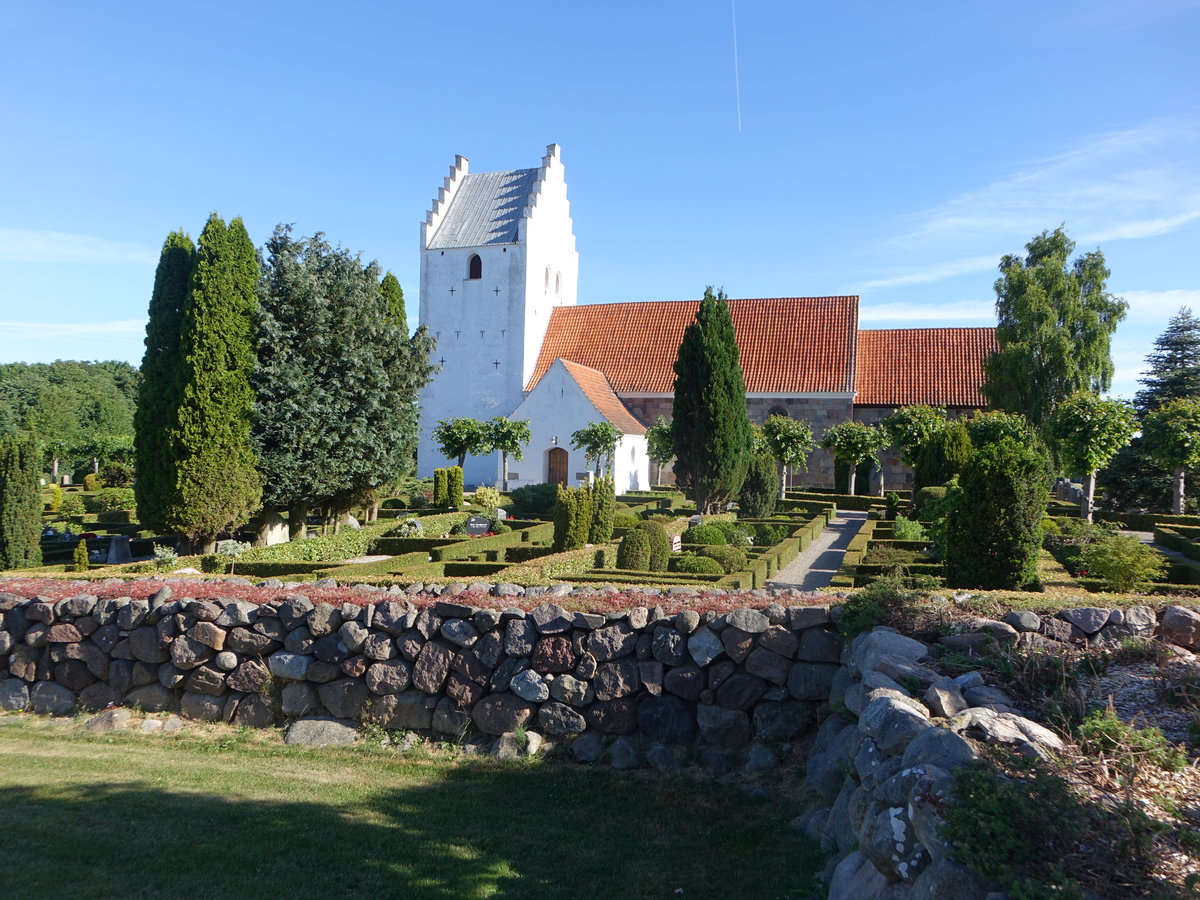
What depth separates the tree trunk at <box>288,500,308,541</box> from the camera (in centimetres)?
1545

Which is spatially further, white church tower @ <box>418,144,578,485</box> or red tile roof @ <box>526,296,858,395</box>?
white church tower @ <box>418,144,578,485</box>

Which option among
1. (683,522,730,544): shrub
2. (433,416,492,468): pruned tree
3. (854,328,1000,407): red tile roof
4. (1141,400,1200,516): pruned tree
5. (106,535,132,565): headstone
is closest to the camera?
(683,522,730,544): shrub

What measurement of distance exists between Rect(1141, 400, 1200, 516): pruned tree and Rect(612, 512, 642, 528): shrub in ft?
41.7

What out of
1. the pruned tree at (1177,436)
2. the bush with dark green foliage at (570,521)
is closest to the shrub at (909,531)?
the bush with dark green foliage at (570,521)

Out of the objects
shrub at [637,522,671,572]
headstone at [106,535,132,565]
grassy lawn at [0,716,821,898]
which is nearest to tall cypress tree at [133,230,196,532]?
headstone at [106,535,132,565]

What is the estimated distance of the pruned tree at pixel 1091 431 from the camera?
18266 mm

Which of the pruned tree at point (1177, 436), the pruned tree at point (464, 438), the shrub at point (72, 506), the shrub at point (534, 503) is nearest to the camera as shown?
the pruned tree at point (1177, 436)

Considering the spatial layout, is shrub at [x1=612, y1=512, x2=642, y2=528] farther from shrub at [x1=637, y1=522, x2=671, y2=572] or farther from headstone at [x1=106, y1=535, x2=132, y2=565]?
headstone at [x1=106, y1=535, x2=132, y2=565]

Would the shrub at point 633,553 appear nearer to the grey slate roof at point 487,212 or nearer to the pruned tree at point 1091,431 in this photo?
the pruned tree at point 1091,431

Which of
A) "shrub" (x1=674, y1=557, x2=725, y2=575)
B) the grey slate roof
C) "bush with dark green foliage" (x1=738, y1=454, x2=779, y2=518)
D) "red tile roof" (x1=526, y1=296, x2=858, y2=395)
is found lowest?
"shrub" (x1=674, y1=557, x2=725, y2=575)

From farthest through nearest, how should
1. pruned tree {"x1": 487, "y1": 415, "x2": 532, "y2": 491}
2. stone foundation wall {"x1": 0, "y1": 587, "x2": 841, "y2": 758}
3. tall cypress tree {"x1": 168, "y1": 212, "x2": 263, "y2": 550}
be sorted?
pruned tree {"x1": 487, "y1": 415, "x2": 532, "y2": 491}
tall cypress tree {"x1": 168, "y1": 212, "x2": 263, "y2": 550}
stone foundation wall {"x1": 0, "y1": 587, "x2": 841, "y2": 758}

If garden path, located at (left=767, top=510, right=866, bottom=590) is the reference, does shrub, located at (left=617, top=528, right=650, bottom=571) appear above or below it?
above

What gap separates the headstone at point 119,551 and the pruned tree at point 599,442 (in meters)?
13.5

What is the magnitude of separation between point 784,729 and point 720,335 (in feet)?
56.6
